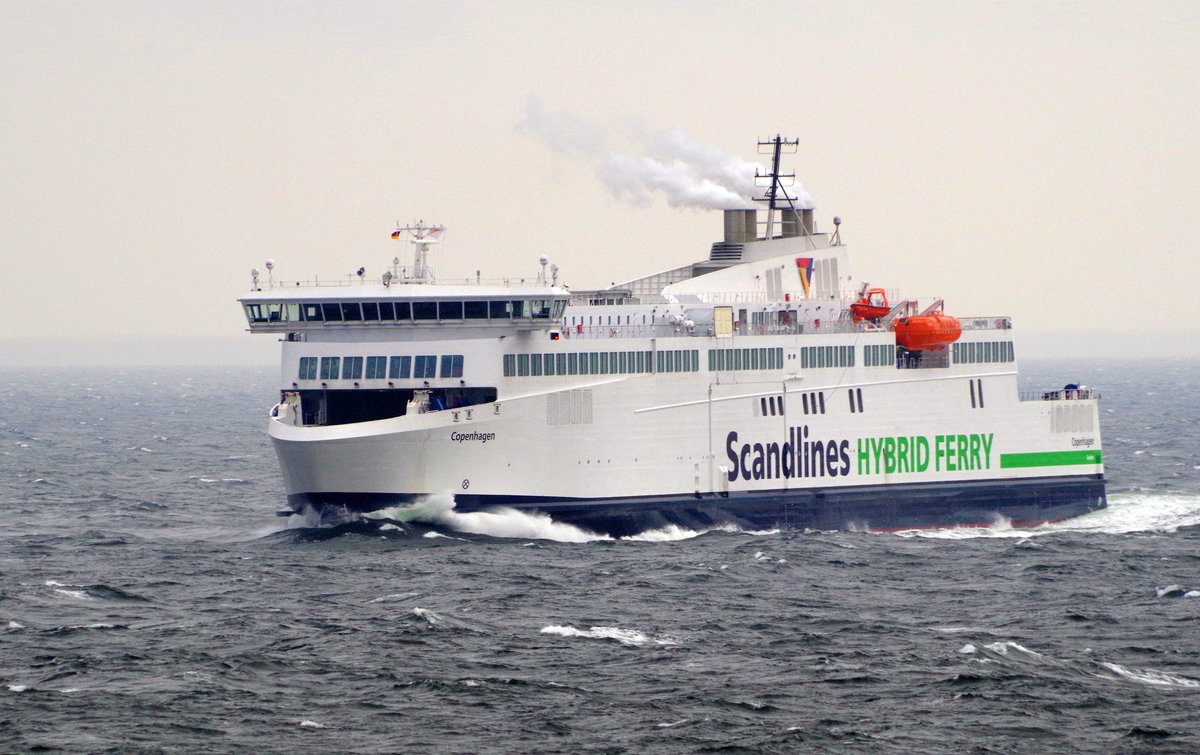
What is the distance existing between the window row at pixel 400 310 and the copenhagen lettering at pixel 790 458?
7.38m

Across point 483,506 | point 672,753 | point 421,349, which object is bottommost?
point 672,753

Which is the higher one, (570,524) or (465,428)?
(465,428)

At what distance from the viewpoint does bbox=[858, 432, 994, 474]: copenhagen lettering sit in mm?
51219

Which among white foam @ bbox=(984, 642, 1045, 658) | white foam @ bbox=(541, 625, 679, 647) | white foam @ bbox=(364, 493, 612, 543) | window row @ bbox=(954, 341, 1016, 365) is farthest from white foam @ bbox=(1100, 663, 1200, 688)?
window row @ bbox=(954, 341, 1016, 365)

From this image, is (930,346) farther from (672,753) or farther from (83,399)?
(83,399)

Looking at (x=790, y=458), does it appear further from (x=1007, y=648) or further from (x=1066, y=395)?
(x=1007, y=648)

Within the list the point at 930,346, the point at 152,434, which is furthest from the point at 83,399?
the point at 930,346

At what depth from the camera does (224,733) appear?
26.9 metres

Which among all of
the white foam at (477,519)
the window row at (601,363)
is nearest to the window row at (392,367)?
the window row at (601,363)

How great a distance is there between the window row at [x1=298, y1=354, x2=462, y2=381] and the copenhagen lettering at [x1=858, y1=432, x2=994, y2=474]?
14.0 meters

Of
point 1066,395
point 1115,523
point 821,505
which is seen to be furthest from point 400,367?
point 1115,523

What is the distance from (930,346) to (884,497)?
17.2 feet

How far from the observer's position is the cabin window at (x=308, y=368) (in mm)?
45531

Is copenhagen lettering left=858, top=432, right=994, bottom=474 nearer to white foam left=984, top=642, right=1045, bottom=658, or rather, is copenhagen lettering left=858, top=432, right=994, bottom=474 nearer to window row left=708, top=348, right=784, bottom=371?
window row left=708, top=348, right=784, bottom=371
